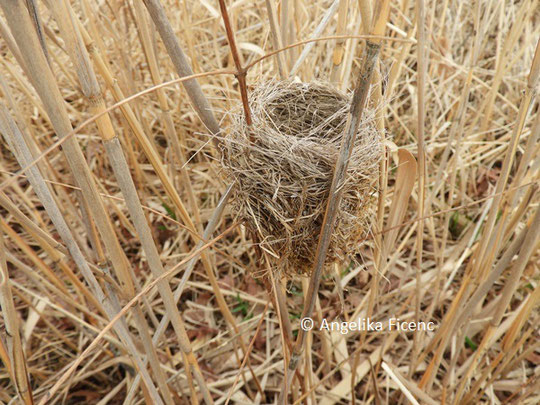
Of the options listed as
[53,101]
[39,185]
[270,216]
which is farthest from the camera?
[270,216]

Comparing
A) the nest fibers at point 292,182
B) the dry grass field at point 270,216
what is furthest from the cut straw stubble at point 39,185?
the nest fibers at point 292,182

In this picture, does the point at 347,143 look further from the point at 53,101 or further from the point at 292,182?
the point at 53,101

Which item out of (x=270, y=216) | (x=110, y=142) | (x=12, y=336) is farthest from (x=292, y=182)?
(x=12, y=336)

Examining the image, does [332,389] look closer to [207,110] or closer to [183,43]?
[207,110]

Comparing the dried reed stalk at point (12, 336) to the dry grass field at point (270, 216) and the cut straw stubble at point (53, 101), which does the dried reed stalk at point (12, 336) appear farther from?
the cut straw stubble at point (53, 101)

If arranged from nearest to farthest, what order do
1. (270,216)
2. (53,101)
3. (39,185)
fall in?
(53,101)
(39,185)
(270,216)

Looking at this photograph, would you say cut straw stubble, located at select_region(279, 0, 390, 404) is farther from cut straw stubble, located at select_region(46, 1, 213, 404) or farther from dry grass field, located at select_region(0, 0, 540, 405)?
cut straw stubble, located at select_region(46, 1, 213, 404)

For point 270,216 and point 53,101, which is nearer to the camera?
point 53,101

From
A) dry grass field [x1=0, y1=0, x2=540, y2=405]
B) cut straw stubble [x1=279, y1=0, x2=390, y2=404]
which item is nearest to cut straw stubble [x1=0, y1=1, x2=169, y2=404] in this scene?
dry grass field [x1=0, y1=0, x2=540, y2=405]
